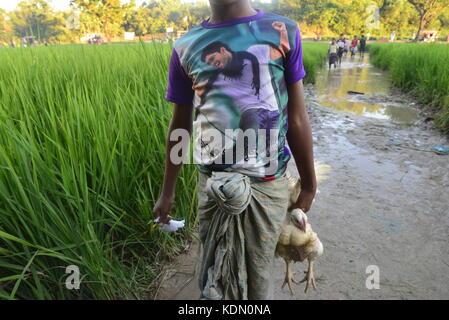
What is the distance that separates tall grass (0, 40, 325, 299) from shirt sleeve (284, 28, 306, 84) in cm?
80

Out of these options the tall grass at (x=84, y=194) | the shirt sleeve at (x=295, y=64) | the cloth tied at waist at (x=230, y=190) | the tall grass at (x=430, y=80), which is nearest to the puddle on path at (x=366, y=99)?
the tall grass at (x=430, y=80)

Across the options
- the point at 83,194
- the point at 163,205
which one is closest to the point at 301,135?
the point at 163,205

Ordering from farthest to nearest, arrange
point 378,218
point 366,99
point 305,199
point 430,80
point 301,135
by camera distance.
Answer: point 366,99 < point 430,80 < point 378,218 < point 305,199 < point 301,135

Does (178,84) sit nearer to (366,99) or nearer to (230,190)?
(230,190)

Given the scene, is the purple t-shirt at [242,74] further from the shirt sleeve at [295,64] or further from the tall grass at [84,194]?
the tall grass at [84,194]

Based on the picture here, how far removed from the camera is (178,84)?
2.91ft

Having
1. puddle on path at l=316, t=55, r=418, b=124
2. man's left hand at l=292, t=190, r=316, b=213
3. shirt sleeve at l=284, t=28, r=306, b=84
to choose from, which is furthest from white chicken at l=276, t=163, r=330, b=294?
puddle on path at l=316, t=55, r=418, b=124

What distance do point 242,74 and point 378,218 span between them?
77.3 inches

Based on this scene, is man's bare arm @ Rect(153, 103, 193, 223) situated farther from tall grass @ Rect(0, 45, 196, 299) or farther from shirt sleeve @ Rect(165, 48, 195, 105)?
tall grass @ Rect(0, 45, 196, 299)

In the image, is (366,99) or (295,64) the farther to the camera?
(366,99)

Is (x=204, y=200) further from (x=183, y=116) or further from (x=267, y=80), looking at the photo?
(x=267, y=80)

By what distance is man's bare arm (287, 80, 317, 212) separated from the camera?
829mm

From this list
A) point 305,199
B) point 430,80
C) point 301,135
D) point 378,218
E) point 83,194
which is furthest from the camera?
point 430,80

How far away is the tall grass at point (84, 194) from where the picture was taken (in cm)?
100
